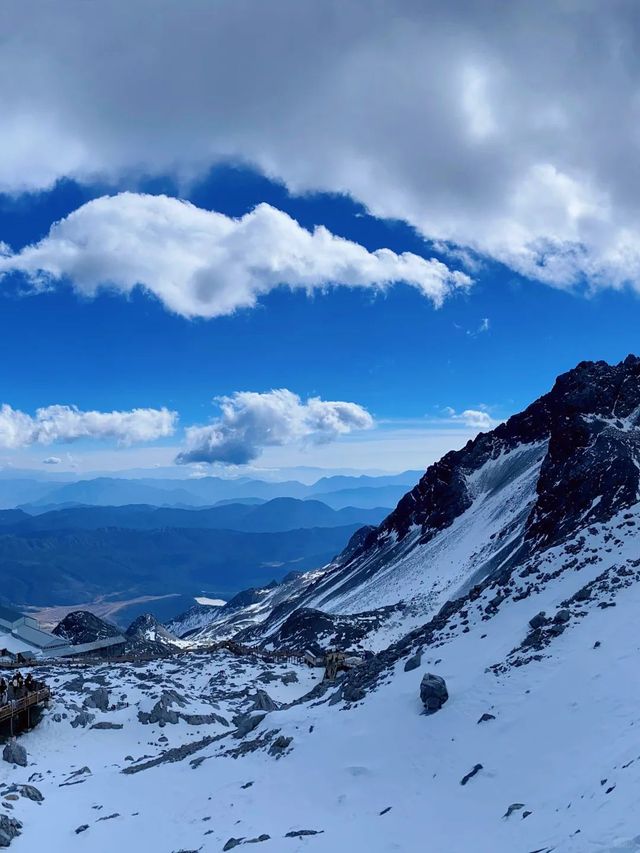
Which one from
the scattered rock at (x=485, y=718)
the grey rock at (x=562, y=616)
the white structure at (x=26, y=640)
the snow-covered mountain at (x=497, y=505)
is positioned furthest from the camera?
the snow-covered mountain at (x=497, y=505)

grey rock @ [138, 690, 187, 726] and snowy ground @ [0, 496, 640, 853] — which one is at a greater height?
snowy ground @ [0, 496, 640, 853]

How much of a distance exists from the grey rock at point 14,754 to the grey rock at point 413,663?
74.3ft

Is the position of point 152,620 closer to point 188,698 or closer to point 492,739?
point 188,698

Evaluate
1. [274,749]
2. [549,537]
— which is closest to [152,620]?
[549,537]

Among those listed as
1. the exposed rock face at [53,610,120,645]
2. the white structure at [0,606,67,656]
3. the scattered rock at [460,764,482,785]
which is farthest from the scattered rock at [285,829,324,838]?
the exposed rock face at [53,610,120,645]

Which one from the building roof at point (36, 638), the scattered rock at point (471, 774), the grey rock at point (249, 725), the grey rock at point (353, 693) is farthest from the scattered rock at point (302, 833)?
the building roof at point (36, 638)

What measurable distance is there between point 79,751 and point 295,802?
20.7 meters

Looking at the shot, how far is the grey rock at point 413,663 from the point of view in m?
32.1

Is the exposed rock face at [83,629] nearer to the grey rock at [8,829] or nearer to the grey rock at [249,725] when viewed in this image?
the grey rock at [249,725]

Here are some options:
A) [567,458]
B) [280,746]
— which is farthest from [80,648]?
[567,458]

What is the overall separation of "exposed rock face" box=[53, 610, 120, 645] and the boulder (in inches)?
3528

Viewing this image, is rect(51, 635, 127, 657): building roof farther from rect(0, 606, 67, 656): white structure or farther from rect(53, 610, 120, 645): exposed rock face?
rect(53, 610, 120, 645): exposed rock face

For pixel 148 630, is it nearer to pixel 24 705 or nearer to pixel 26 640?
pixel 26 640

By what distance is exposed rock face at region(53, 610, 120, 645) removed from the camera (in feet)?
340
